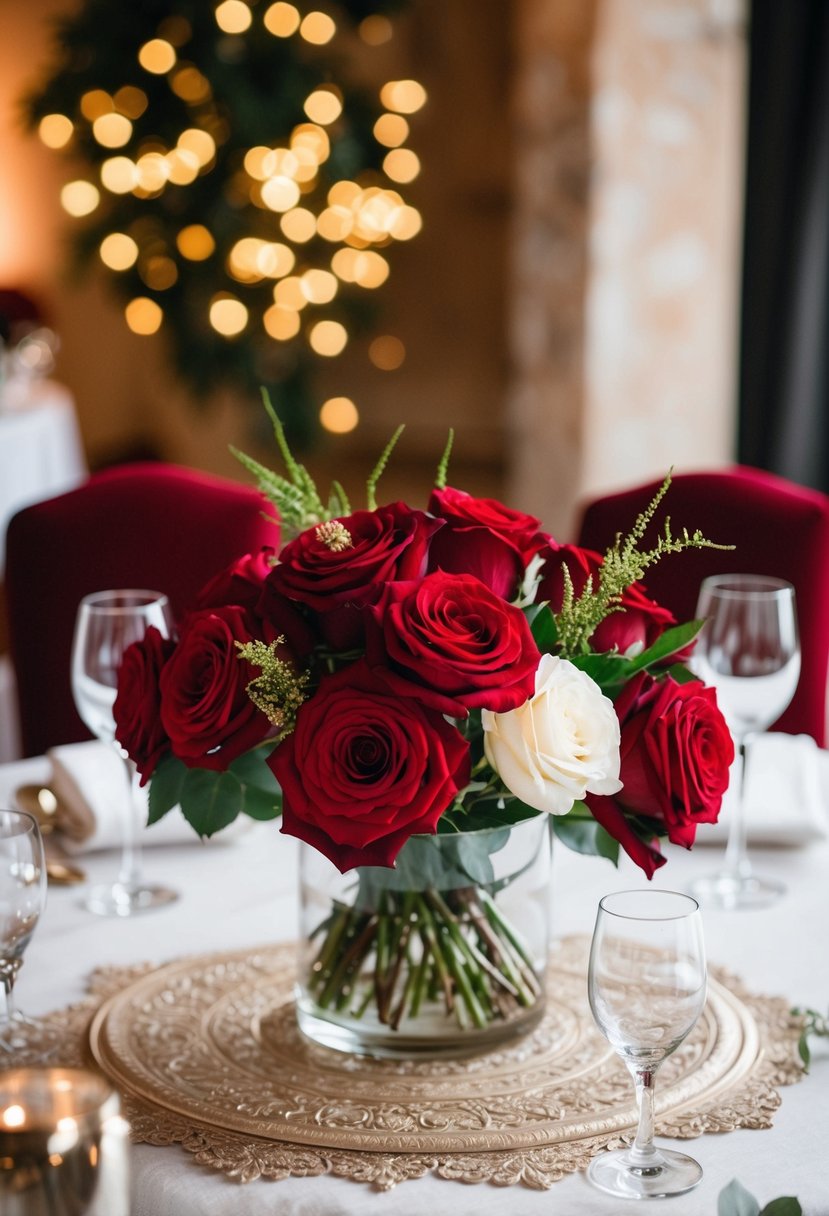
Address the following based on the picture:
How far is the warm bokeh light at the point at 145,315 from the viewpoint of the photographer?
4695mm

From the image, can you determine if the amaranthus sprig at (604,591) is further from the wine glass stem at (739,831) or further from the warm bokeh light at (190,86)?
the warm bokeh light at (190,86)

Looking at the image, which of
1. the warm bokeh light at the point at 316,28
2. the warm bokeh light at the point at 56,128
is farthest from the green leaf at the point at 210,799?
the warm bokeh light at the point at 56,128

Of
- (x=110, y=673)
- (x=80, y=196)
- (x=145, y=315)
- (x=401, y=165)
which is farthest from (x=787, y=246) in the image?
(x=110, y=673)

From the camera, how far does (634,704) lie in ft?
3.05

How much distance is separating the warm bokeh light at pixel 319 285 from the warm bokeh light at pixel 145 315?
47 cm

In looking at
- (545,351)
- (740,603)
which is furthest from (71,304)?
(740,603)

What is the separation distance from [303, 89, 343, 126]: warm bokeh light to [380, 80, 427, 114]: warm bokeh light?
8.8 inches

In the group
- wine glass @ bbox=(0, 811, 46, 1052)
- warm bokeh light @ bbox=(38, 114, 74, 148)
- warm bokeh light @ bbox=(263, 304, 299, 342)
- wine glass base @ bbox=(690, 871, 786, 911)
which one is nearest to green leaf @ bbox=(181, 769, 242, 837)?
wine glass @ bbox=(0, 811, 46, 1052)

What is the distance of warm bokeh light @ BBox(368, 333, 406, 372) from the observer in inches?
195

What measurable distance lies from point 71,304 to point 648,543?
5.11m

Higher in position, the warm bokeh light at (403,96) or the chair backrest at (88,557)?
the warm bokeh light at (403,96)

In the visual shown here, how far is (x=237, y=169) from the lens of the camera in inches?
177

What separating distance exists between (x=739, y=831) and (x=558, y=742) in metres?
0.54

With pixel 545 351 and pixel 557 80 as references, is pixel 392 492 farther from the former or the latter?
pixel 557 80
